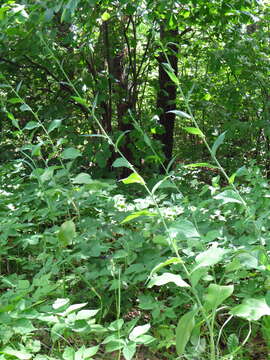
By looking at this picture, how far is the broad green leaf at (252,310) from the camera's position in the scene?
3.13ft

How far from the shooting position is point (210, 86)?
473 cm

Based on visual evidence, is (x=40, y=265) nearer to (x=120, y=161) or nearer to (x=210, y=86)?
(x=120, y=161)

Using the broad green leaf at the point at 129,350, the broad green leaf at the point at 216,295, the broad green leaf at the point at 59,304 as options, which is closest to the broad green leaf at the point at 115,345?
the broad green leaf at the point at 129,350

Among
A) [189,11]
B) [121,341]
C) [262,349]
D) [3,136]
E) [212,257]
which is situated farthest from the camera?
[3,136]

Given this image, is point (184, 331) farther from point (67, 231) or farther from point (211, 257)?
point (67, 231)

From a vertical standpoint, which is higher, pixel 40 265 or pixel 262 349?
pixel 40 265

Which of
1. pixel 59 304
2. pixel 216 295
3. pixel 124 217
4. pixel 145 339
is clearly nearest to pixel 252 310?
pixel 216 295

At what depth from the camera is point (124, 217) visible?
1.83m

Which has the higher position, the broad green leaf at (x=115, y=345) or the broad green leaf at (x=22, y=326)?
the broad green leaf at (x=22, y=326)

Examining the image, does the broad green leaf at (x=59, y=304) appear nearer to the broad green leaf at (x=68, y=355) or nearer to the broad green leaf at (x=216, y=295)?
the broad green leaf at (x=68, y=355)

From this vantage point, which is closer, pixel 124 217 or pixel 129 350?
pixel 129 350

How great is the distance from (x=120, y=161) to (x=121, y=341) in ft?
1.74

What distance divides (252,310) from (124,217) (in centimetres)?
94

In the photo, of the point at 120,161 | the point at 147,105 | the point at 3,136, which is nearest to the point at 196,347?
the point at 120,161
